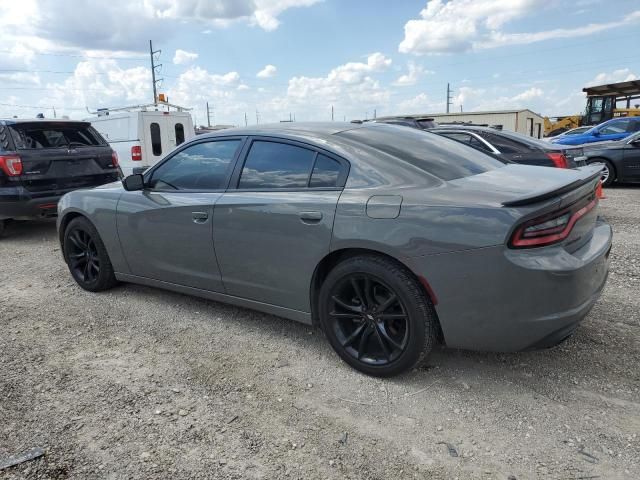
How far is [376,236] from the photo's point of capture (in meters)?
2.77

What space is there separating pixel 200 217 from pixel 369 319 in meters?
1.48

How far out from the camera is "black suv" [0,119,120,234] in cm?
655

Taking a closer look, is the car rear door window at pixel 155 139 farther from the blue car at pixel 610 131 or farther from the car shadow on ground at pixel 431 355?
the blue car at pixel 610 131

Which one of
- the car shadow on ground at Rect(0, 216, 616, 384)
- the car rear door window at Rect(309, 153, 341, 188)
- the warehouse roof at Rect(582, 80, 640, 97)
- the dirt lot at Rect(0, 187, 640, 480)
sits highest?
the warehouse roof at Rect(582, 80, 640, 97)

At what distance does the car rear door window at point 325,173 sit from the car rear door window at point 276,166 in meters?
0.05

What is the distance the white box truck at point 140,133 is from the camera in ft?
40.6

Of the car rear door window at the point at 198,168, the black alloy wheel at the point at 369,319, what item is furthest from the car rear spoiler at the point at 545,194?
the car rear door window at the point at 198,168

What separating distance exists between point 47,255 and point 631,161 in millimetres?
10797

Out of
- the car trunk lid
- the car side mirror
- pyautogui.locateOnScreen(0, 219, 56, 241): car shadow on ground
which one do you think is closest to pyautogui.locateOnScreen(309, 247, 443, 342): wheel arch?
the car side mirror

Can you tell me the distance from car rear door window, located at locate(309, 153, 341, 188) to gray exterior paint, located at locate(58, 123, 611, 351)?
5cm

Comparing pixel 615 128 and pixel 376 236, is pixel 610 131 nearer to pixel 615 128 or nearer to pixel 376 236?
pixel 615 128

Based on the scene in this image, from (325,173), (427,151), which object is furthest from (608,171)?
(325,173)

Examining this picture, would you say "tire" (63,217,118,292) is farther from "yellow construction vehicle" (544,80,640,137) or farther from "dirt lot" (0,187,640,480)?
"yellow construction vehicle" (544,80,640,137)

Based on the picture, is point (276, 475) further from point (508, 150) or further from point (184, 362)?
point (508, 150)
